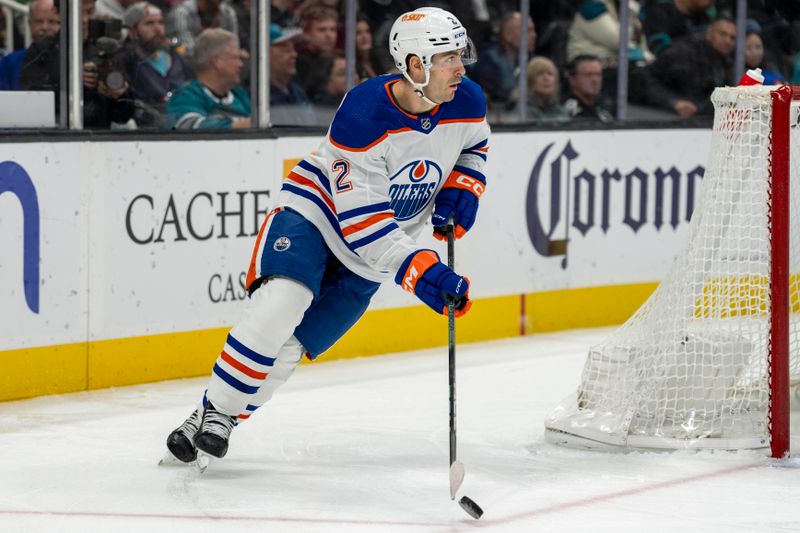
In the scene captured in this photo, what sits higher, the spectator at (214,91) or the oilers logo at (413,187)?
the spectator at (214,91)

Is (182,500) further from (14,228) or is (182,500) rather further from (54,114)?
(54,114)

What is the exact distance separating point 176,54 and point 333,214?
1.73 metres

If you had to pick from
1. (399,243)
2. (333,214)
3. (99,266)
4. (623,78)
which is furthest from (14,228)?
(623,78)

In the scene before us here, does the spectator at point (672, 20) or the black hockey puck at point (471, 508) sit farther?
the spectator at point (672, 20)

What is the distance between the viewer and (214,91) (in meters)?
5.19

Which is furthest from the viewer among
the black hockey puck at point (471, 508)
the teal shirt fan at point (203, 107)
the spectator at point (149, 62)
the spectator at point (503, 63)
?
the spectator at point (503, 63)

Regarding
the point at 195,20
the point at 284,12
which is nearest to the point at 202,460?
the point at 195,20

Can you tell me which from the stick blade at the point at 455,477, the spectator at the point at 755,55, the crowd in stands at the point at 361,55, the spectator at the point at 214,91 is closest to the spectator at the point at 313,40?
the crowd in stands at the point at 361,55

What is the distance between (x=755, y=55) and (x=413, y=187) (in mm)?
3976

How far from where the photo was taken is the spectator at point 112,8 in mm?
4777

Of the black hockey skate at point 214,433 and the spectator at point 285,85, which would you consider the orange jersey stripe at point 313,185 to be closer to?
the black hockey skate at point 214,433

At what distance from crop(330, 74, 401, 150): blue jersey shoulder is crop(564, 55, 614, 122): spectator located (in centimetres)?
297

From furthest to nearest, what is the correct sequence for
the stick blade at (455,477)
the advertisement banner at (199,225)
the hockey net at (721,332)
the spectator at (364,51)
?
the spectator at (364,51)
the advertisement banner at (199,225)
the hockey net at (721,332)
the stick blade at (455,477)

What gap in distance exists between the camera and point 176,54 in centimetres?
508
